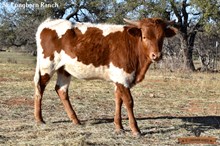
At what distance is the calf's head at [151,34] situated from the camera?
841 cm

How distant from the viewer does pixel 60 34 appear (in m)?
9.53

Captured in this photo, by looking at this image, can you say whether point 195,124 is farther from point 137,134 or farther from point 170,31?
point 170,31

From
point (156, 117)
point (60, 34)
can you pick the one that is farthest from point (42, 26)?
point (156, 117)

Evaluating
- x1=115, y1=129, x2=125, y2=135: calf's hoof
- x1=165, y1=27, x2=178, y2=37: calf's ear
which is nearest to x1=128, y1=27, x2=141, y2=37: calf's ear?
x1=165, y1=27, x2=178, y2=37: calf's ear

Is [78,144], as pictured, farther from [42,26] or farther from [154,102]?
[154,102]

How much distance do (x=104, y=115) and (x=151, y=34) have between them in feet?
11.0

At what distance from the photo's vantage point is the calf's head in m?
8.41

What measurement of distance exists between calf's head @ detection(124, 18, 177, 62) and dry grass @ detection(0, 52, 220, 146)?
1495 mm

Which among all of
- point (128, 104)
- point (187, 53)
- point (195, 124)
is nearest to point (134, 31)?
point (128, 104)

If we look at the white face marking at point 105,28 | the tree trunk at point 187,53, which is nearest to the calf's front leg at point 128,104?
the white face marking at point 105,28

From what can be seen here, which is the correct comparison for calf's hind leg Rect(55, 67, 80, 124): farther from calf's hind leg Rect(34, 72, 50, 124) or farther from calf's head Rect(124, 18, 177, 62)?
calf's head Rect(124, 18, 177, 62)

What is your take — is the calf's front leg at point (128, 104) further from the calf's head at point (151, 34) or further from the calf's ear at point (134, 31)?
the calf's ear at point (134, 31)

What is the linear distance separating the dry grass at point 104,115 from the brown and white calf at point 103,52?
1.67 ft

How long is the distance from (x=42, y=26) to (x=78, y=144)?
137 inches
